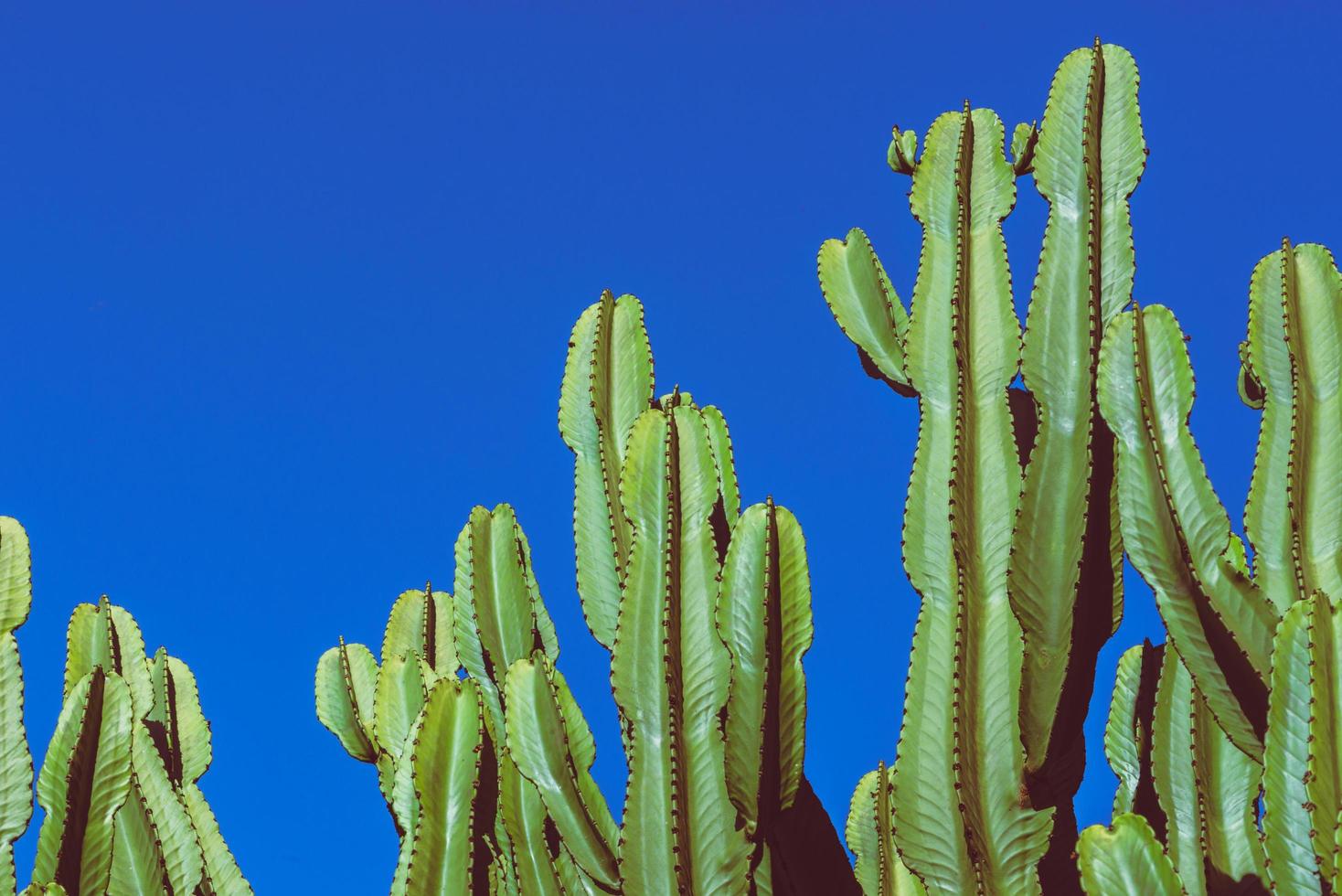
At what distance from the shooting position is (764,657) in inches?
127

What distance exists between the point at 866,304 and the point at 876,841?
1445 mm

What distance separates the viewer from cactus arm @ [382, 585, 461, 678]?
15.5ft

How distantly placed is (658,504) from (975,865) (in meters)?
1.05

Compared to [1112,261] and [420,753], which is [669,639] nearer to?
[420,753]

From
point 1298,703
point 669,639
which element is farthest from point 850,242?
point 1298,703

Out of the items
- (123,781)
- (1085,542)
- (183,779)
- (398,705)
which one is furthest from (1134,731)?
(183,779)

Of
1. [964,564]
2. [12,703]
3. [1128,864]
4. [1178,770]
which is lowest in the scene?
[1128,864]

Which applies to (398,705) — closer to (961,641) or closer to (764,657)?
(764,657)

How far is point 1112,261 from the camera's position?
3480mm

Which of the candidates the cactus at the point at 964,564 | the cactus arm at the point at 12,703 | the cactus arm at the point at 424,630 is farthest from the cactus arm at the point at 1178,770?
the cactus arm at the point at 12,703

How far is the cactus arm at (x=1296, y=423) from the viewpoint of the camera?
10.7ft

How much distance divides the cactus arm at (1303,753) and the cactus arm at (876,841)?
81cm

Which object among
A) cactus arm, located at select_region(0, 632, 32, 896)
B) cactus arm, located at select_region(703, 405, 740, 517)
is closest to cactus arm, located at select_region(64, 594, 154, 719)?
cactus arm, located at select_region(0, 632, 32, 896)

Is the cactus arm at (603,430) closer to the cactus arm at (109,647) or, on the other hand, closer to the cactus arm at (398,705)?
the cactus arm at (398,705)
